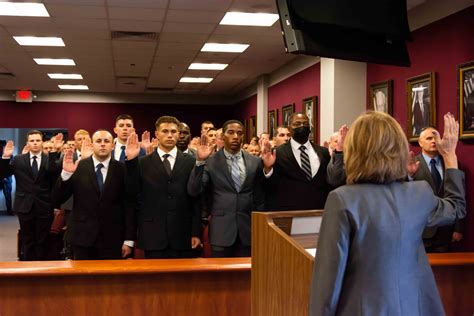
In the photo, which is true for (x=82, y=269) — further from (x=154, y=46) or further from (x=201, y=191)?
(x=154, y=46)

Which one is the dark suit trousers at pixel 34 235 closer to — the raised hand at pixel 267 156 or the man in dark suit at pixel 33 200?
the man in dark suit at pixel 33 200

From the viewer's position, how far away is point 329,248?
68.2 inches

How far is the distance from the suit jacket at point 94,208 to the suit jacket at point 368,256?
249cm

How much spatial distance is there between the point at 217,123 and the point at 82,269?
1447cm

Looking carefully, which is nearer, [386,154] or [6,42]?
[386,154]

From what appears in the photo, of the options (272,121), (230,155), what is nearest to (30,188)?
(230,155)

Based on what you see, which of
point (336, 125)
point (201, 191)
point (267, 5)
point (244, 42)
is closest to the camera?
point (201, 191)

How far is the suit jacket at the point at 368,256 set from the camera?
5.67 feet

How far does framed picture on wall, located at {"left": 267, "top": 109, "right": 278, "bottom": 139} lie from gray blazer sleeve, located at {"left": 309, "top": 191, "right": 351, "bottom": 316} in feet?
32.6

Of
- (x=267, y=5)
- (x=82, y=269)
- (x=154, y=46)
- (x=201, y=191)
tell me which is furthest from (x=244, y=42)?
(x=82, y=269)

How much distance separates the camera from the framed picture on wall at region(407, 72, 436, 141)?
6023 millimetres

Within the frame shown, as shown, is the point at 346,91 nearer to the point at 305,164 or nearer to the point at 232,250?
the point at 305,164

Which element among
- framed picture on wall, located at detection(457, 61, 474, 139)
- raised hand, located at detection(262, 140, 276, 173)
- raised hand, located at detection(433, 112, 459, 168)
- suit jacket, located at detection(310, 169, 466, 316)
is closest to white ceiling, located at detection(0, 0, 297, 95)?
framed picture on wall, located at detection(457, 61, 474, 139)

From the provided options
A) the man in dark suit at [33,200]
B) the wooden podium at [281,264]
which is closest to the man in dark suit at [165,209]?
the wooden podium at [281,264]
